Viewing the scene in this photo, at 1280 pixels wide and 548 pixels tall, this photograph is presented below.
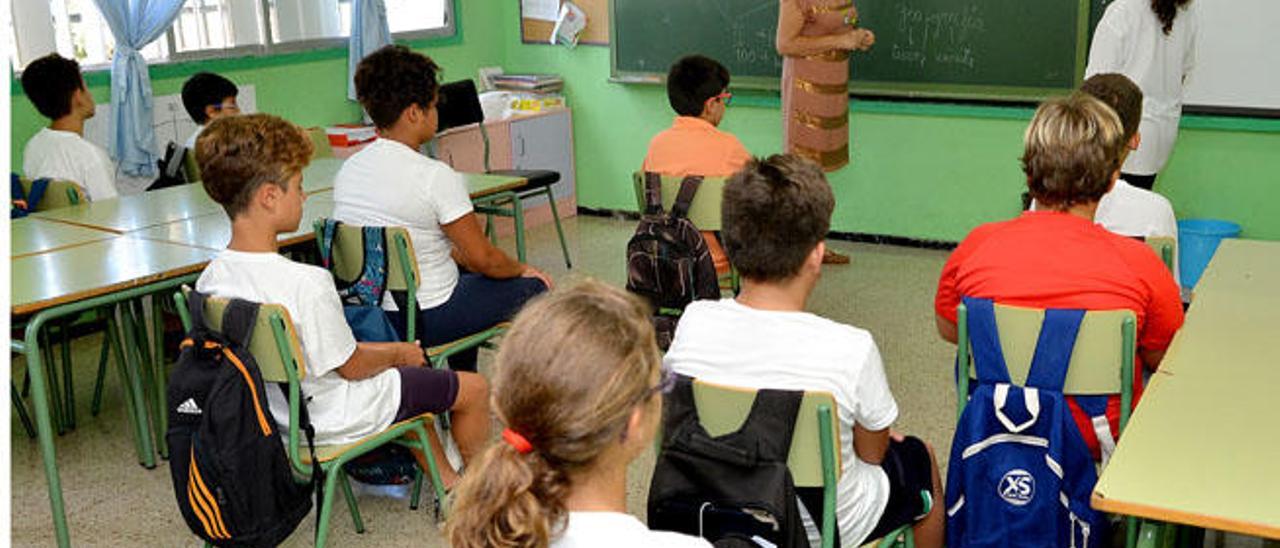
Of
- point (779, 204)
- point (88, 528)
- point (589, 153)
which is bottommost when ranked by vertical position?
point (88, 528)

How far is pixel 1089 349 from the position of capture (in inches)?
85.8

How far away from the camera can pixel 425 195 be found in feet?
10.8

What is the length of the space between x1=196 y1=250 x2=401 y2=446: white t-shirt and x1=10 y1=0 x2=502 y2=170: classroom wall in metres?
2.67

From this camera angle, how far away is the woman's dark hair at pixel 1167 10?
4.50 m

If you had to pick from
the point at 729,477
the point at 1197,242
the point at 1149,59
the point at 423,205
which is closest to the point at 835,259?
the point at 1197,242

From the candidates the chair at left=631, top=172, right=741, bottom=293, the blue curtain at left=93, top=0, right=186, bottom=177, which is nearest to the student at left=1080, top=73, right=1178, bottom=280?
the chair at left=631, top=172, right=741, bottom=293

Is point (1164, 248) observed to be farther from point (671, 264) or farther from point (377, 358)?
point (377, 358)

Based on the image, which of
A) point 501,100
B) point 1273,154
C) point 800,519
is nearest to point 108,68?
point 501,100

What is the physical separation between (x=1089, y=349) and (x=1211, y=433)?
0.37m

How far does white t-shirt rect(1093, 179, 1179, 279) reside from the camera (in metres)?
2.94

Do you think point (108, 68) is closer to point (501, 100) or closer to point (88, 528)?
point (501, 100)

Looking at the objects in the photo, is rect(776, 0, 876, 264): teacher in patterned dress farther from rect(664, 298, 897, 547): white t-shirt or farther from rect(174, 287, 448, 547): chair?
rect(664, 298, 897, 547): white t-shirt

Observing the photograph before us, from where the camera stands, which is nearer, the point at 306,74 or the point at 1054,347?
the point at 1054,347

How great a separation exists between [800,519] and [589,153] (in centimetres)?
Result: 508
